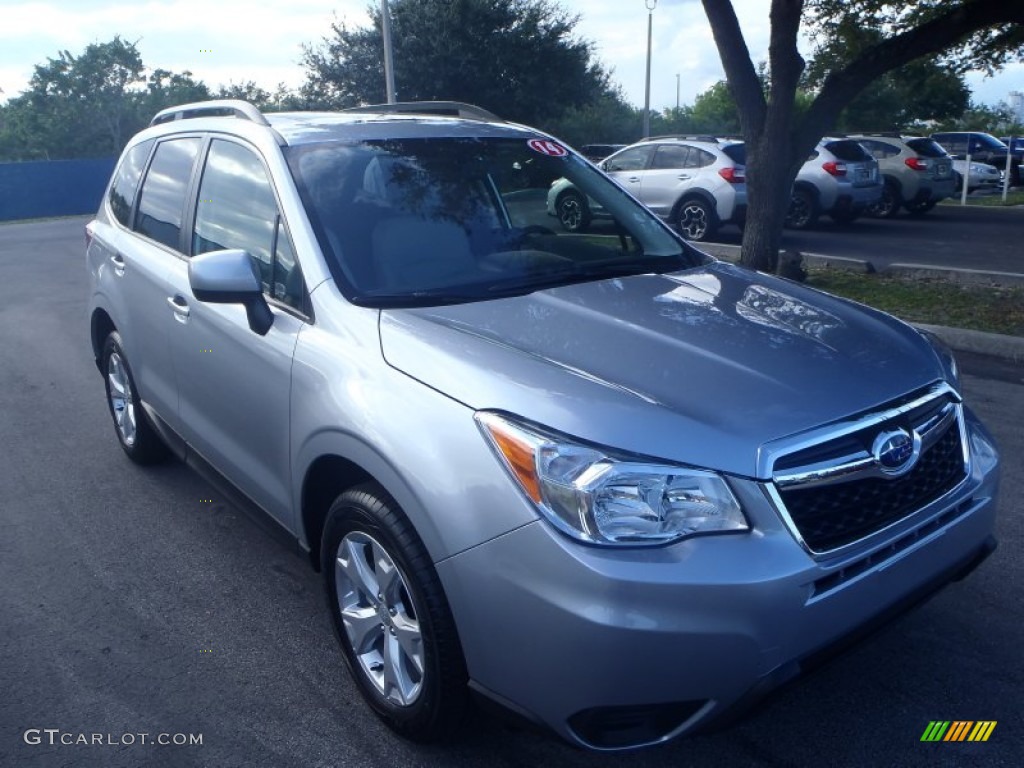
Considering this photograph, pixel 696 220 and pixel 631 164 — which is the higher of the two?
pixel 631 164

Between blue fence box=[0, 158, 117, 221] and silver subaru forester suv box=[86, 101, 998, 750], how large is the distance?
116 feet

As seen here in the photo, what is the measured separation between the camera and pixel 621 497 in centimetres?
234

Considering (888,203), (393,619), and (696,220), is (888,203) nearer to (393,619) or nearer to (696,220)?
(696,220)

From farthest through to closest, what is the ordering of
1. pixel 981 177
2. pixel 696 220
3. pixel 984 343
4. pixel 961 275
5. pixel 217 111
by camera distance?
pixel 981 177 < pixel 696 220 < pixel 961 275 < pixel 984 343 < pixel 217 111

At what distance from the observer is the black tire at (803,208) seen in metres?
17.1

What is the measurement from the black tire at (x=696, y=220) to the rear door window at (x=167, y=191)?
446 inches

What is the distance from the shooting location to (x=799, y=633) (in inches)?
92.0

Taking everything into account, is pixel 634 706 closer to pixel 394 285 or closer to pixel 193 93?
pixel 394 285

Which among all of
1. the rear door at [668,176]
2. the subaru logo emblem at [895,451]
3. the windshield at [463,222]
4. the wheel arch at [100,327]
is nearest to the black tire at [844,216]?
the rear door at [668,176]

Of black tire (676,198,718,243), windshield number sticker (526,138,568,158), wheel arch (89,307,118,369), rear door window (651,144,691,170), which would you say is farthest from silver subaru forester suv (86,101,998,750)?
rear door window (651,144,691,170)

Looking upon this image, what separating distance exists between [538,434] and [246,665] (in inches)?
67.8

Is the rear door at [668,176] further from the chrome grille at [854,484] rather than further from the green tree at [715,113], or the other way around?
the green tree at [715,113]

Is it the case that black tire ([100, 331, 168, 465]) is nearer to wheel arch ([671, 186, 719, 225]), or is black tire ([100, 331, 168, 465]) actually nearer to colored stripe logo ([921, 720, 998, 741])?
colored stripe logo ([921, 720, 998, 741])

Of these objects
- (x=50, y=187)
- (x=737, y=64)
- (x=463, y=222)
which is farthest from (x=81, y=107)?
(x=463, y=222)
